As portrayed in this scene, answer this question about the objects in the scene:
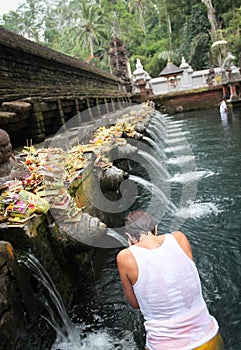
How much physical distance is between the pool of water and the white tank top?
84 cm

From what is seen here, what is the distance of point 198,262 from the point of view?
3512 mm

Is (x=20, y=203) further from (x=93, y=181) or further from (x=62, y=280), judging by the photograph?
(x=93, y=181)

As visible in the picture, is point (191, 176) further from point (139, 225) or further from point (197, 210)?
point (139, 225)

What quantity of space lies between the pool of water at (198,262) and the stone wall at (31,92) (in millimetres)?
2450

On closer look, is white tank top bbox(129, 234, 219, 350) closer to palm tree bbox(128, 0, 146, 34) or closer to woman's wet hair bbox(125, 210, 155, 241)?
woman's wet hair bbox(125, 210, 155, 241)

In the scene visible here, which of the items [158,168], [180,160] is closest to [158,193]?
[158,168]

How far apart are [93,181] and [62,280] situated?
1741 millimetres

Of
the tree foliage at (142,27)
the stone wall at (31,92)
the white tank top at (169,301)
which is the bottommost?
the white tank top at (169,301)

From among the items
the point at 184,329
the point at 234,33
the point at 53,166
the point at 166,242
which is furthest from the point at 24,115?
the point at 234,33

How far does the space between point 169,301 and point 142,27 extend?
167 feet

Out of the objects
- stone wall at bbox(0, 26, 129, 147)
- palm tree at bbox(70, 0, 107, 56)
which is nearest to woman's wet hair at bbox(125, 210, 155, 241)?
stone wall at bbox(0, 26, 129, 147)

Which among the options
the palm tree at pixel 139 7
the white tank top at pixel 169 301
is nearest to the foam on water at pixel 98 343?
the white tank top at pixel 169 301

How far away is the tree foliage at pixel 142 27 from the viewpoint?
32.6 meters

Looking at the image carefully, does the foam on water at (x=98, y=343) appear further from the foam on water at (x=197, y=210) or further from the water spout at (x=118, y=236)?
the foam on water at (x=197, y=210)
